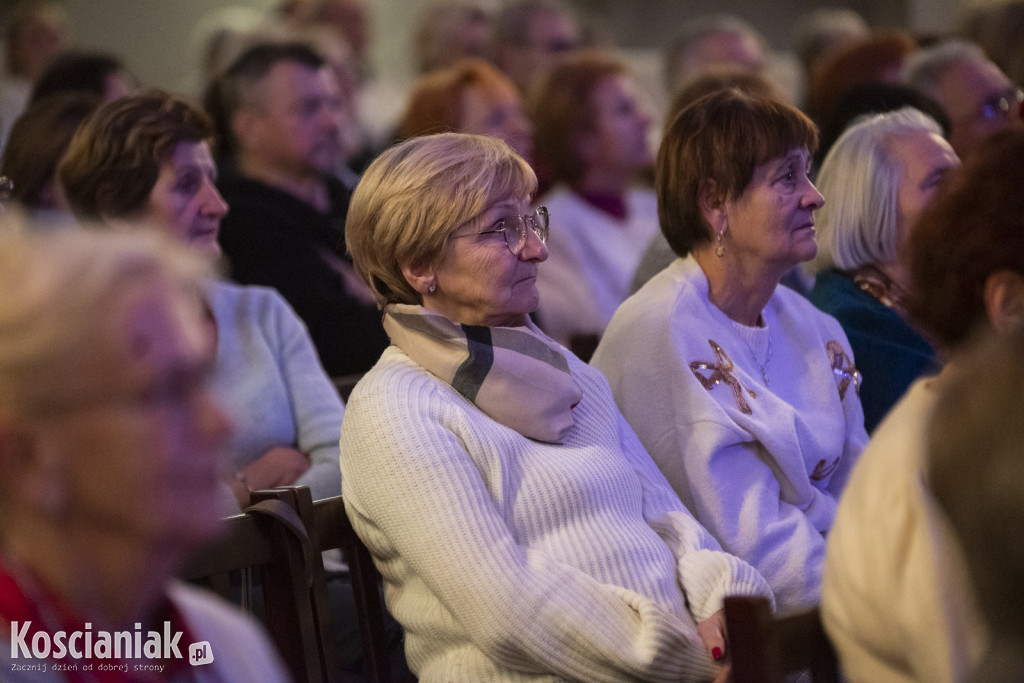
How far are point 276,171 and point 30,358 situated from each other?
2.84m

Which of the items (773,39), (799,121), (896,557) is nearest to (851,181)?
(799,121)

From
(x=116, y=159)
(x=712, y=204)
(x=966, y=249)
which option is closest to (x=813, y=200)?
(x=712, y=204)

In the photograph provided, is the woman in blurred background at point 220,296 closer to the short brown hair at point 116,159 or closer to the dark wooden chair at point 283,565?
the short brown hair at point 116,159

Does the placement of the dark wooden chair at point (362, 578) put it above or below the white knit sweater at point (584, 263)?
above

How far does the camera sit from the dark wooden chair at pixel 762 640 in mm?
1187

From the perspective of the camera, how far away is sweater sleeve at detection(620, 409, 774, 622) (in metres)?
1.97

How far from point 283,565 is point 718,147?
1317 millimetres

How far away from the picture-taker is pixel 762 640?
3.91 feet

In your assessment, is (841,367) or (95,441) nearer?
(95,441)

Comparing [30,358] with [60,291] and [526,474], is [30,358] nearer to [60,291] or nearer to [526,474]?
[60,291]

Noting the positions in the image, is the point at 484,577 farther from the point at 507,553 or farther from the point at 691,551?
the point at 691,551

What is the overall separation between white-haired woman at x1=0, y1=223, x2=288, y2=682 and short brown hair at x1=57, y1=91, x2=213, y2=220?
1.64m

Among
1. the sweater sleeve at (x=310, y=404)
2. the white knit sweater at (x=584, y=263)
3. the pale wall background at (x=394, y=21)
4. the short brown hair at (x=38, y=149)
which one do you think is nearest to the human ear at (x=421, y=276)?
the sweater sleeve at (x=310, y=404)

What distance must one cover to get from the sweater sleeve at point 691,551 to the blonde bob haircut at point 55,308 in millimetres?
1246
